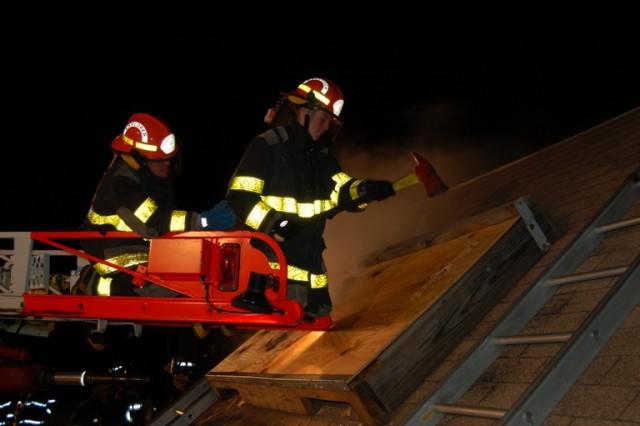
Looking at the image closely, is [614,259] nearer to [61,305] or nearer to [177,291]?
[177,291]

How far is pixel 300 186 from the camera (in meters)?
4.68

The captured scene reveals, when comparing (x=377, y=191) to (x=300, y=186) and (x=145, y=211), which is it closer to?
(x=300, y=186)

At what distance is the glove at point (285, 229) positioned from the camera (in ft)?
14.0

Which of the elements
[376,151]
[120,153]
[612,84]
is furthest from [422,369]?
[612,84]

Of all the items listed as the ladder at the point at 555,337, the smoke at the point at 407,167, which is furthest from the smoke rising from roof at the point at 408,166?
the ladder at the point at 555,337

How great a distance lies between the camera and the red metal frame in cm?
419

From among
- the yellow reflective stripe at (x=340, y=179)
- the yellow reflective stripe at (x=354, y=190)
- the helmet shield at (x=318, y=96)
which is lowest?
the yellow reflective stripe at (x=354, y=190)

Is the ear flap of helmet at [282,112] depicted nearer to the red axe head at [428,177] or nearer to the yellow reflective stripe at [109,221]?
the red axe head at [428,177]

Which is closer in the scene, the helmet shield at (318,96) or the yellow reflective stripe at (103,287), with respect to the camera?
the yellow reflective stripe at (103,287)

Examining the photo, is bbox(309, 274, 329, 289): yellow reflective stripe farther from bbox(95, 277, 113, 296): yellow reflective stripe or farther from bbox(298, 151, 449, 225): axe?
bbox(95, 277, 113, 296): yellow reflective stripe

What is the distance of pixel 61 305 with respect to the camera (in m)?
4.58

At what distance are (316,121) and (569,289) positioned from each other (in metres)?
2.33

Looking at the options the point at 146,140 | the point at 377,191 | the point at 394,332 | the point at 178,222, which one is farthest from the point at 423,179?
the point at 146,140

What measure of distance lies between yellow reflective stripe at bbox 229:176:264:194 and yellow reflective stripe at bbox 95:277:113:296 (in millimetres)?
1196
